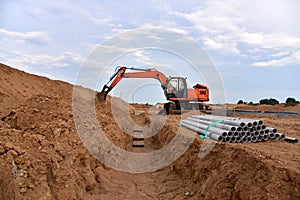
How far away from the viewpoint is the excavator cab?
17953 millimetres

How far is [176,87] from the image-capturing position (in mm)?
18094

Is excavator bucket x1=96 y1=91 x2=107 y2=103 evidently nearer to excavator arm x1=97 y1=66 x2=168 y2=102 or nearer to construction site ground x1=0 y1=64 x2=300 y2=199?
excavator arm x1=97 y1=66 x2=168 y2=102

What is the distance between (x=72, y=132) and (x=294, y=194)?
5526 mm

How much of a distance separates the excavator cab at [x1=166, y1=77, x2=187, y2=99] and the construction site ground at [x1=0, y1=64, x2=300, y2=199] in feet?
32.4

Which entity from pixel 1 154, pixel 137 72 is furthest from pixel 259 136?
pixel 137 72

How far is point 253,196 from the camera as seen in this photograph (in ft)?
12.8

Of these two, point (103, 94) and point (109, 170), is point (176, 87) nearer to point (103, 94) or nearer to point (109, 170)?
point (103, 94)

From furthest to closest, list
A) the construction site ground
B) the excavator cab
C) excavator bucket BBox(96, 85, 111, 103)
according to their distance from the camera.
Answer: the excavator cab
excavator bucket BBox(96, 85, 111, 103)
the construction site ground

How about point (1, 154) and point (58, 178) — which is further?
point (58, 178)

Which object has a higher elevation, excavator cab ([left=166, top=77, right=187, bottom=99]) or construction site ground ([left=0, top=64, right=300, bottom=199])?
excavator cab ([left=166, top=77, right=187, bottom=99])

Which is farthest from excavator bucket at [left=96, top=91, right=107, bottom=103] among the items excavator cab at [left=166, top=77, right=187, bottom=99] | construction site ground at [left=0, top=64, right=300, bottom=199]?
construction site ground at [left=0, top=64, right=300, bottom=199]

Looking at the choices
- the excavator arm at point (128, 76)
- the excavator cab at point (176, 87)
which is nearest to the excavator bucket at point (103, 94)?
the excavator arm at point (128, 76)

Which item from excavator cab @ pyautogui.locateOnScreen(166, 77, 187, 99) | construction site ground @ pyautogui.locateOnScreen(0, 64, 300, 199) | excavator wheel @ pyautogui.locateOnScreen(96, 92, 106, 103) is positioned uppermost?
excavator cab @ pyautogui.locateOnScreen(166, 77, 187, 99)

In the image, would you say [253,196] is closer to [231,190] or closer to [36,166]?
[231,190]
